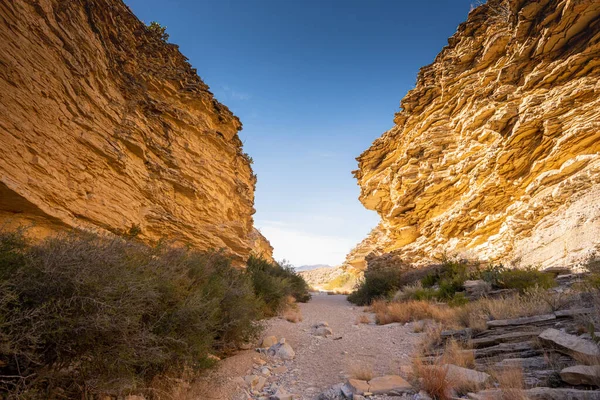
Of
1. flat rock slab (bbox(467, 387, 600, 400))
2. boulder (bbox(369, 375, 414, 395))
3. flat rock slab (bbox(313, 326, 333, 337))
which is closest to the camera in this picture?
flat rock slab (bbox(467, 387, 600, 400))

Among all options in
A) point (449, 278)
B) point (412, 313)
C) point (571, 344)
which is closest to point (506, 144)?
point (449, 278)

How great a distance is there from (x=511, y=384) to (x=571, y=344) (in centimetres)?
113

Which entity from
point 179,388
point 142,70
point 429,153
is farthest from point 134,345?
point 429,153

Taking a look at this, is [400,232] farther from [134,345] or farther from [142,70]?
[134,345]

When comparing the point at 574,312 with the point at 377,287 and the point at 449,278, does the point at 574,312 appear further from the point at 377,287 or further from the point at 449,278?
the point at 377,287

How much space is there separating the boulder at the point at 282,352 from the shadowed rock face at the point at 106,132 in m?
4.53

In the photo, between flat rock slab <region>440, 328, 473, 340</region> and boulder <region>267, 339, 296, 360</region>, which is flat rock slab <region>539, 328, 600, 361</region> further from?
boulder <region>267, 339, 296, 360</region>

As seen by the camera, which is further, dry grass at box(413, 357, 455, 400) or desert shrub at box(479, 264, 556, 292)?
desert shrub at box(479, 264, 556, 292)

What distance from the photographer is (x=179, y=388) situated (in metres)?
3.19

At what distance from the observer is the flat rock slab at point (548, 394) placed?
7.85ft

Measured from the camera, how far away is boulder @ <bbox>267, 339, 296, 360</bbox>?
16.9 ft

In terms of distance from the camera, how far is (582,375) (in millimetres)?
2662

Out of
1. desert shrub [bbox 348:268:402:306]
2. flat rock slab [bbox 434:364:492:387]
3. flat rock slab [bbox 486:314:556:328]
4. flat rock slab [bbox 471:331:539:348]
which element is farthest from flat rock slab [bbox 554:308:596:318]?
desert shrub [bbox 348:268:402:306]

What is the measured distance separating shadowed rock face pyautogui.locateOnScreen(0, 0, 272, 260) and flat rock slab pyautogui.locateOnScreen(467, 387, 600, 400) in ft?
23.3
